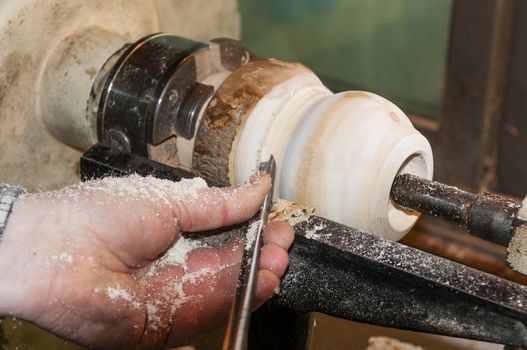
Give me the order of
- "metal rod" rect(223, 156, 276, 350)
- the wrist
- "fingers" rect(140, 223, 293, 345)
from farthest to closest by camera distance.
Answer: "fingers" rect(140, 223, 293, 345), the wrist, "metal rod" rect(223, 156, 276, 350)

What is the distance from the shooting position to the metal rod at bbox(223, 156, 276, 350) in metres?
0.77

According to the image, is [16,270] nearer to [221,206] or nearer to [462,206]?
[221,206]

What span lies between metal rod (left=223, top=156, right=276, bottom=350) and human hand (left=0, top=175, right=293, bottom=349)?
0.06 feet

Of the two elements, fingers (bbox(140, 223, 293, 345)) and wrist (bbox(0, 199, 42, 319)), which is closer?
wrist (bbox(0, 199, 42, 319))

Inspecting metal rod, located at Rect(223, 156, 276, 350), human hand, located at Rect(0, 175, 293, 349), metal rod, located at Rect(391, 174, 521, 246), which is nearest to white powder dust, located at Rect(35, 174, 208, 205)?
human hand, located at Rect(0, 175, 293, 349)

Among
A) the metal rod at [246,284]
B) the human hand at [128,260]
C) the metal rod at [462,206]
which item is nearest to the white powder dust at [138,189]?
the human hand at [128,260]

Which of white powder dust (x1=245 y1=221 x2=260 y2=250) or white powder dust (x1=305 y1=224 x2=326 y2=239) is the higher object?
white powder dust (x1=305 y1=224 x2=326 y2=239)

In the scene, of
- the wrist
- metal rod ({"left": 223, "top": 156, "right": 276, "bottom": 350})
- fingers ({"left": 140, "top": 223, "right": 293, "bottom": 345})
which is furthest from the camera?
fingers ({"left": 140, "top": 223, "right": 293, "bottom": 345})

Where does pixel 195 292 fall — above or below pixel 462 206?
below

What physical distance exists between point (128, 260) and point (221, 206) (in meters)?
0.16

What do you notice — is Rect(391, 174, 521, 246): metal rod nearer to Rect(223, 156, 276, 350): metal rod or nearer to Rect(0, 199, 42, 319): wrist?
Rect(223, 156, 276, 350): metal rod

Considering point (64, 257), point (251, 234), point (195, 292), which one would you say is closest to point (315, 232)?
point (251, 234)

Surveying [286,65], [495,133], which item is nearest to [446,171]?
[495,133]

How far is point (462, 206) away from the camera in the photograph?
1.05 m
